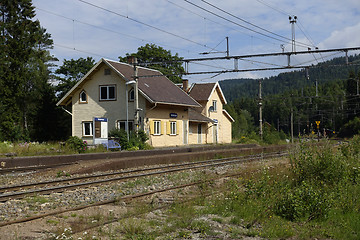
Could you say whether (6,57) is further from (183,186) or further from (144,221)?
(144,221)

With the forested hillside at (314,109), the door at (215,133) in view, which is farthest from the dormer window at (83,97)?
the forested hillside at (314,109)

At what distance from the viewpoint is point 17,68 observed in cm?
3969

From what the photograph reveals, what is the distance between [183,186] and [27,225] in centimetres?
Answer: 545

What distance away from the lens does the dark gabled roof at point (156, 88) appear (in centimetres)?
3380

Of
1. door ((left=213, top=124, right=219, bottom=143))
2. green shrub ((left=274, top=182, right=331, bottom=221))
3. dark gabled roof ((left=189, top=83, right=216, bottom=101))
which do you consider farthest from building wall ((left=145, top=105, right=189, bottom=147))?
green shrub ((left=274, top=182, right=331, bottom=221))

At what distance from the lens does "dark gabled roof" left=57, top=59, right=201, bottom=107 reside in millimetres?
33688

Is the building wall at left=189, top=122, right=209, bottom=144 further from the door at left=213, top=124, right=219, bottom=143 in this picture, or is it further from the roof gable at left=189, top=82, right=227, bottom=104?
the roof gable at left=189, top=82, right=227, bottom=104

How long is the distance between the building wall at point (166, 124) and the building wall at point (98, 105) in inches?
72.3

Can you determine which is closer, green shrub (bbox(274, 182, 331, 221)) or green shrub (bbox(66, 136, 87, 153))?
green shrub (bbox(274, 182, 331, 221))

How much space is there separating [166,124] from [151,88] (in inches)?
134

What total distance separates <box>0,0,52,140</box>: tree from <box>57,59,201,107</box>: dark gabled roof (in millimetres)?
5020

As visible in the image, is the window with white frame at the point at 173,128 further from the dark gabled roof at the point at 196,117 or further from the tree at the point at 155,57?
the tree at the point at 155,57

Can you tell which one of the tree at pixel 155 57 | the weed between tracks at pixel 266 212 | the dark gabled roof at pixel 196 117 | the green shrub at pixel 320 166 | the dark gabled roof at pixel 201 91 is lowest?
the weed between tracks at pixel 266 212

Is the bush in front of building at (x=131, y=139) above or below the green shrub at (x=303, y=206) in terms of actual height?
above
